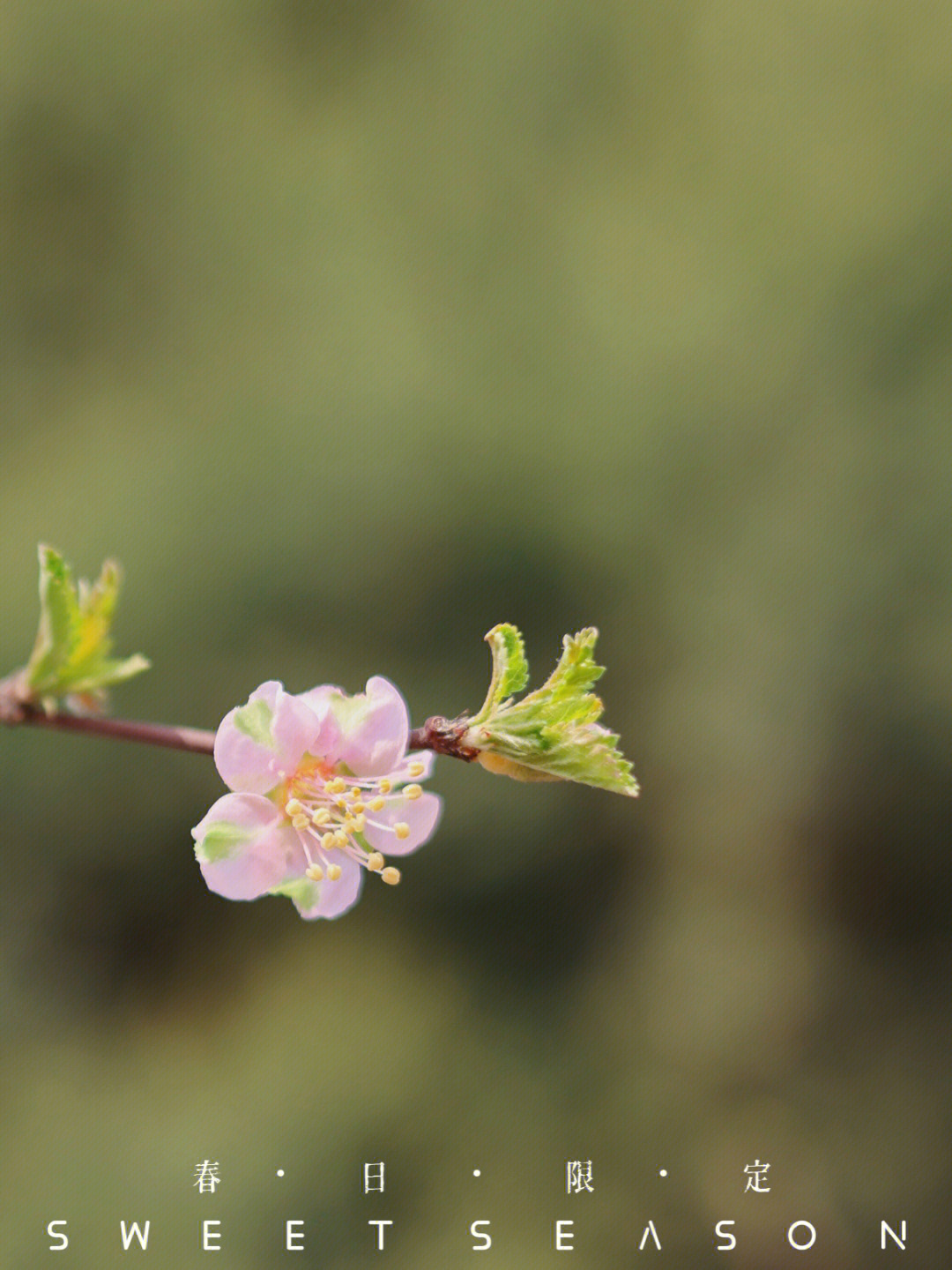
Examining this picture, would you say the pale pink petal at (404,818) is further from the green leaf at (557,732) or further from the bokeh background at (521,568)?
the bokeh background at (521,568)

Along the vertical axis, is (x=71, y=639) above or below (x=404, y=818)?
above

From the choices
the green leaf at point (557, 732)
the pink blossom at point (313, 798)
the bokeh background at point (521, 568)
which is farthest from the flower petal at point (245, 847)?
the bokeh background at point (521, 568)

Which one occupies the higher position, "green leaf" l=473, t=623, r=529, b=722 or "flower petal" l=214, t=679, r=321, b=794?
"green leaf" l=473, t=623, r=529, b=722

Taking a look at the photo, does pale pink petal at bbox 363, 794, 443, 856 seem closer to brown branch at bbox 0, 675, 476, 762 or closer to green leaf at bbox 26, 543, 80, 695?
brown branch at bbox 0, 675, 476, 762

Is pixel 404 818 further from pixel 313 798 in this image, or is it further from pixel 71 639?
Answer: pixel 71 639

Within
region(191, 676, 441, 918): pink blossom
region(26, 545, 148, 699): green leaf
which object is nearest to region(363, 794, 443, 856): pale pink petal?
region(191, 676, 441, 918): pink blossom

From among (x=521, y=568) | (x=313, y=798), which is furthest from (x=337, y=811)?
(x=521, y=568)
